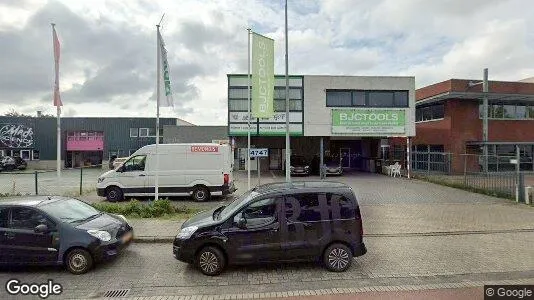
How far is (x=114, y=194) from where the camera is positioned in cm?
1389

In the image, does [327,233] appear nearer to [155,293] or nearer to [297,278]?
[297,278]

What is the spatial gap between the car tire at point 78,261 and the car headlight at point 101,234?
32cm

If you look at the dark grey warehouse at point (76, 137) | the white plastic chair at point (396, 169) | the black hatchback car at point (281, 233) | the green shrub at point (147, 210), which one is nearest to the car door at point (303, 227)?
the black hatchback car at point (281, 233)

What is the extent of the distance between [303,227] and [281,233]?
0.43 m

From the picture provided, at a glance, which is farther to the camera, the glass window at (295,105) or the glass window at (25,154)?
the glass window at (25,154)

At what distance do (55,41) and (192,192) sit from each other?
25.1 feet

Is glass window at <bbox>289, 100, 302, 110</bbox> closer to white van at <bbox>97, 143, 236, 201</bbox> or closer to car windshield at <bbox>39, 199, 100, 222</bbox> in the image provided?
white van at <bbox>97, 143, 236, 201</bbox>

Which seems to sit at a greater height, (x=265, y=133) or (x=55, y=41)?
(x=55, y=41)

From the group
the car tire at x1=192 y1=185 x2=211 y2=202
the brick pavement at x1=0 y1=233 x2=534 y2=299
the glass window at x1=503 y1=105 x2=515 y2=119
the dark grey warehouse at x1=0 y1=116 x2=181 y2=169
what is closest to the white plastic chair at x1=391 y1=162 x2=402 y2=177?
the glass window at x1=503 y1=105 x2=515 y2=119

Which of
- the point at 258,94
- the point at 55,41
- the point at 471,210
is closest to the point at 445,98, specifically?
the point at 471,210

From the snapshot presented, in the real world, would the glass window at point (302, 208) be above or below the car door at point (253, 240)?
above

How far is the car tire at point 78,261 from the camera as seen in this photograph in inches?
252

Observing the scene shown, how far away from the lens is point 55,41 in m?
12.9

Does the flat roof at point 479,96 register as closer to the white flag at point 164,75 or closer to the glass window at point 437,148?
the glass window at point 437,148
